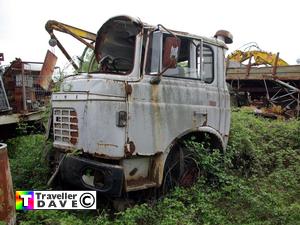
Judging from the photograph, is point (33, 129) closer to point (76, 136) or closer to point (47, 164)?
point (47, 164)

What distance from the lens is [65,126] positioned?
5148 millimetres

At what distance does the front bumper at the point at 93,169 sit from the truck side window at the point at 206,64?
207 centimetres

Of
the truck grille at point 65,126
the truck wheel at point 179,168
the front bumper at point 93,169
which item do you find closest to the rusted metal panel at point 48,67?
the truck grille at point 65,126

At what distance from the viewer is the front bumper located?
15.2 feet

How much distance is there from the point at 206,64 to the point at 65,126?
234cm

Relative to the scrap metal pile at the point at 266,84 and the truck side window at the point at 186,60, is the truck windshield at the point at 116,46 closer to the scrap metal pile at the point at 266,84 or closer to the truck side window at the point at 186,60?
the truck side window at the point at 186,60

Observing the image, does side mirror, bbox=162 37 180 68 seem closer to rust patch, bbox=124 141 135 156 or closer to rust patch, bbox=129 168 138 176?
rust patch, bbox=124 141 135 156

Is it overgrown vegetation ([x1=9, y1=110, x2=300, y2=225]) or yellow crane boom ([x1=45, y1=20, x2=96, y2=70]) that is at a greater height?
yellow crane boom ([x1=45, y1=20, x2=96, y2=70])

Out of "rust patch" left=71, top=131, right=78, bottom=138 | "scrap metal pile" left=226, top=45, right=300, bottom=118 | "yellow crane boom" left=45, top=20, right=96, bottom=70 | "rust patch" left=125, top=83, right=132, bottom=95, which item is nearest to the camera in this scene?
Result: "rust patch" left=125, top=83, right=132, bottom=95

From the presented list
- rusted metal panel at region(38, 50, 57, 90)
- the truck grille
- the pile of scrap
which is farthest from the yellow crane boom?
the pile of scrap

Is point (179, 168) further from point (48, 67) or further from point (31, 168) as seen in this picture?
point (48, 67)

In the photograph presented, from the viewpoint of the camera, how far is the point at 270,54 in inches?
574

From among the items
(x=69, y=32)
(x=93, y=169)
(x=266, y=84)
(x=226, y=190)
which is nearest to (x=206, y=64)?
(x=226, y=190)

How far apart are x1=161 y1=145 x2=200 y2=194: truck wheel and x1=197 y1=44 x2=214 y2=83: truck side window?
115cm
